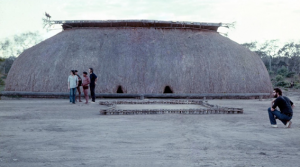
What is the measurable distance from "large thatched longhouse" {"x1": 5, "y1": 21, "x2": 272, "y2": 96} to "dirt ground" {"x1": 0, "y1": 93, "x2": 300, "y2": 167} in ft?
38.4

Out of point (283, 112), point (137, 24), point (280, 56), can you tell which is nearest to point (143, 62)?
point (137, 24)

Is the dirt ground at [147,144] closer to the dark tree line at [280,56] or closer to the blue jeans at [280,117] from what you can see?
the blue jeans at [280,117]

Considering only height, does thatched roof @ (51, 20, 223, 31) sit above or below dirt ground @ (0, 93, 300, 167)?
above

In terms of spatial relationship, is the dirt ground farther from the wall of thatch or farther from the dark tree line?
the dark tree line

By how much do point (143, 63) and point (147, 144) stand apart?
49.8 feet

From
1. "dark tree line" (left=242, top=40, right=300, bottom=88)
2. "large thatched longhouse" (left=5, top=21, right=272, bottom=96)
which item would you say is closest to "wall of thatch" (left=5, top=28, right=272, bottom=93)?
"large thatched longhouse" (left=5, top=21, right=272, bottom=96)

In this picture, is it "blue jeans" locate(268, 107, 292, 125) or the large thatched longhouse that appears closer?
"blue jeans" locate(268, 107, 292, 125)

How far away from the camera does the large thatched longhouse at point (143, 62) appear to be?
2105 cm

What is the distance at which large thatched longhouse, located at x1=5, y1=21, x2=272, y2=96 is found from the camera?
21047 mm

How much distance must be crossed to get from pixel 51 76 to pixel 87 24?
15.2 ft

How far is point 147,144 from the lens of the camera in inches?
249

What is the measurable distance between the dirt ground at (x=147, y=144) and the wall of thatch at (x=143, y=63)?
38.4 ft

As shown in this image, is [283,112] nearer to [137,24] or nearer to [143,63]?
[143,63]

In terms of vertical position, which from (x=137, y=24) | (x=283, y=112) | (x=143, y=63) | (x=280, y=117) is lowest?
(x=280, y=117)
